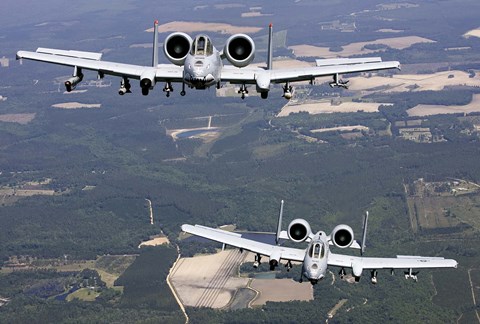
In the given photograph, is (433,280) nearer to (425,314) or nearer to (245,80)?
(425,314)

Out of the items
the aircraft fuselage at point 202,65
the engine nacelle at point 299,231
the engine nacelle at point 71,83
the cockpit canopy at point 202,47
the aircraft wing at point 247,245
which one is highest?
the cockpit canopy at point 202,47

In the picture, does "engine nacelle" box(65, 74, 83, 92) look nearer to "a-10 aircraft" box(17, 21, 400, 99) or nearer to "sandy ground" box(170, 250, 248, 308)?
"a-10 aircraft" box(17, 21, 400, 99)

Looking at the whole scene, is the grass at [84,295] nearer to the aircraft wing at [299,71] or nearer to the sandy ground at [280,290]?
the sandy ground at [280,290]

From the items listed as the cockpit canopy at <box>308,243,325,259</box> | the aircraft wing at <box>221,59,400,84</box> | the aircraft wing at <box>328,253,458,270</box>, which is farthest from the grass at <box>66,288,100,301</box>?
the aircraft wing at <box>221,59,400,84</box>

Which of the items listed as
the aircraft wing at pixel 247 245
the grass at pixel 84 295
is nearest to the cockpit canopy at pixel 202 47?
the aircraft wing at pixel 247 245

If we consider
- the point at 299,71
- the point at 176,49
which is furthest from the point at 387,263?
the point at 176,49

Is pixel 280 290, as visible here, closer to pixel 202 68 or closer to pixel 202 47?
Result: pixel 202 47
